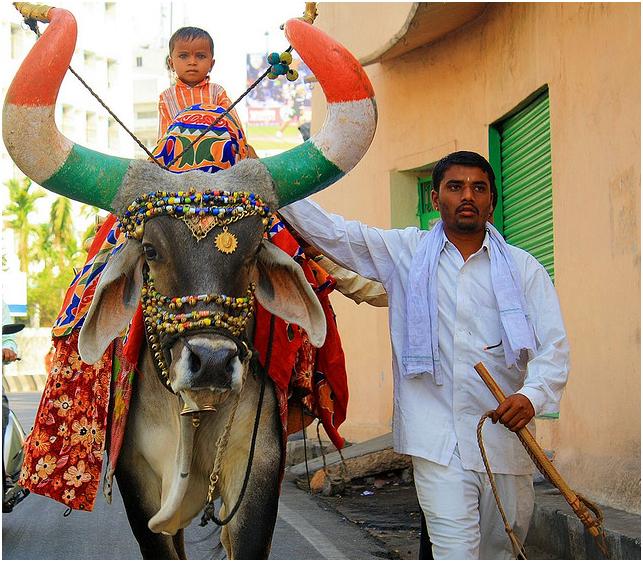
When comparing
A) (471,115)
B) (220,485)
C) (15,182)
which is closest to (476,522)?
(220,485)

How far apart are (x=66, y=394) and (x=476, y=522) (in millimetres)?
1775

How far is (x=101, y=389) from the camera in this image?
14.8 ft

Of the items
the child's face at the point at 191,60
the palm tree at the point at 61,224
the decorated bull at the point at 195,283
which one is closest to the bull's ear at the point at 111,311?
the decorated bull at the point at 195,283

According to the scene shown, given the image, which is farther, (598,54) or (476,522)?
(598,54)

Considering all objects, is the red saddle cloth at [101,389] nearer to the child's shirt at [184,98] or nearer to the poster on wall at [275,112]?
the child's shirt at [184,98]

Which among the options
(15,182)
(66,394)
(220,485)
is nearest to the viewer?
(220,485)

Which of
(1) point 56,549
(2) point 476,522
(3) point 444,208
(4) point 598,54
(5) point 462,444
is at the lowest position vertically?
(1) point 56,549

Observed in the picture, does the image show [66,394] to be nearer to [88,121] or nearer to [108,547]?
[108,547]

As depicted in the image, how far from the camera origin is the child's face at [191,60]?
533 centimetres

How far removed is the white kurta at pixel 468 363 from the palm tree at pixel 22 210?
4601 cm

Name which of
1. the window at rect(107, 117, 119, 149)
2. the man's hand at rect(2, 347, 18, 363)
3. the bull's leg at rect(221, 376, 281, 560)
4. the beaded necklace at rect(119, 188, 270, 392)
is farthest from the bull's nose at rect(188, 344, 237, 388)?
the window at rect(107, 117, 119, 149)

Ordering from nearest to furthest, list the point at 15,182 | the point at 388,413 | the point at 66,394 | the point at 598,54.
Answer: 1. the point at 66,394
2. the point at 598,54
3. the point at 388,413
4. the point at 15,182

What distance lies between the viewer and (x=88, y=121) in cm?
5981

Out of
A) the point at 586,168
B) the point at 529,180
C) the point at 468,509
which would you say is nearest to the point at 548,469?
the point at 468,509
